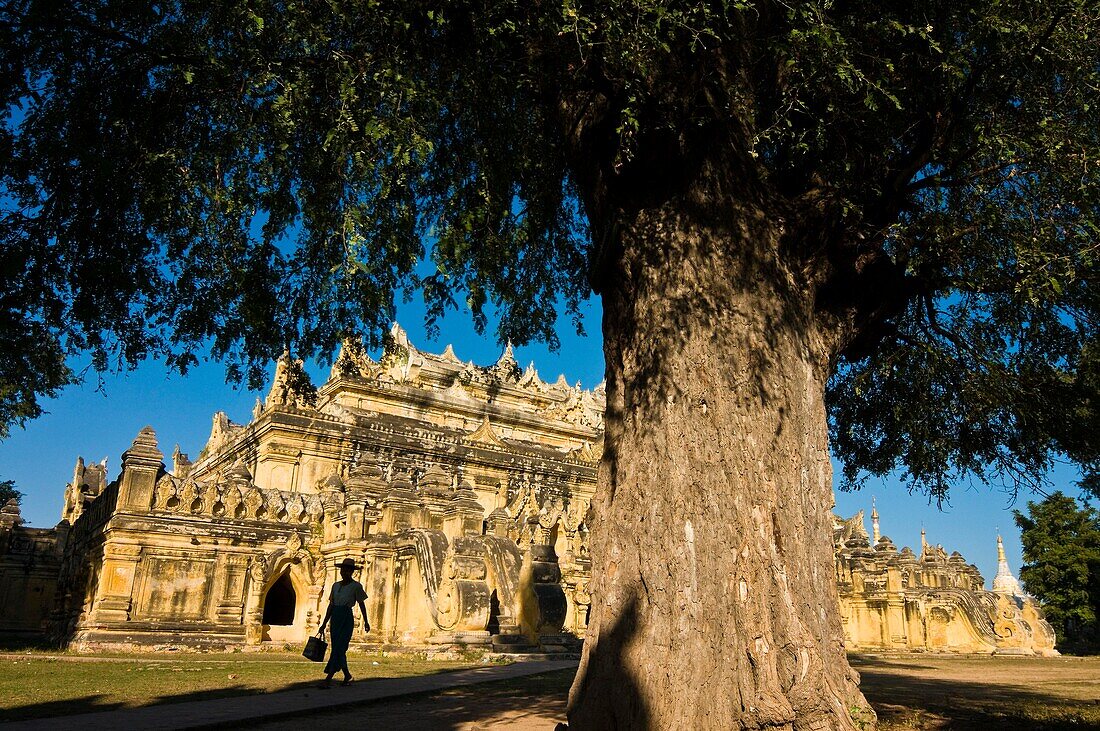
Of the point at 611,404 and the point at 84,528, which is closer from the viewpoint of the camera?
the point at 611,404

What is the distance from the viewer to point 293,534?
59.5ft

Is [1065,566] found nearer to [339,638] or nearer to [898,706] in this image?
[898,706]

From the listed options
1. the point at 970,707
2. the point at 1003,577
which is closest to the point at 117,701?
the point at 970,707

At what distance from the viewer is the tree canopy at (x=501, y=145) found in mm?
7531

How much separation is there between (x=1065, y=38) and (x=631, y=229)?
188 inches

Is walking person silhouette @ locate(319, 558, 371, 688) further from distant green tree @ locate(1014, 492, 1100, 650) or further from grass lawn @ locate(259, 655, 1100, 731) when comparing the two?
distant green tree @ locate(1014, 492, 1100, 650)

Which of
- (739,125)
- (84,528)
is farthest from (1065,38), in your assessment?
(84,528)

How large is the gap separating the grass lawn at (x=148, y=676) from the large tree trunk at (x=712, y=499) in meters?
5.34

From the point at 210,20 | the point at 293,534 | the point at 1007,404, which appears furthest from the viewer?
the point at 293,534

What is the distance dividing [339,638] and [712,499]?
6518 millimetres

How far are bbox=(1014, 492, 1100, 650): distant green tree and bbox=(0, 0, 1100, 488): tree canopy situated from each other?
3297 cm

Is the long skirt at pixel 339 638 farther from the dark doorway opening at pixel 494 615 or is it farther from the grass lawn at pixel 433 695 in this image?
the dark doorway opening at pixel 494 615

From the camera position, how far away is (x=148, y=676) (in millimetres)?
11367

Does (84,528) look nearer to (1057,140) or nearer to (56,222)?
(56,222)
